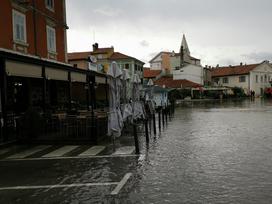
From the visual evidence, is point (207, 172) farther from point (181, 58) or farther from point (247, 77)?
point (181, 58)

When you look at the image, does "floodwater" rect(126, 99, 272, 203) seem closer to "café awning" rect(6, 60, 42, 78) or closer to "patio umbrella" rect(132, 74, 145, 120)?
"café awning" rect(6, 60, 42, 78)

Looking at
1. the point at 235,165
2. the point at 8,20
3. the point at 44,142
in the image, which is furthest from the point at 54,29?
the point at 235,165

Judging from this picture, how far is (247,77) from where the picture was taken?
93.3m

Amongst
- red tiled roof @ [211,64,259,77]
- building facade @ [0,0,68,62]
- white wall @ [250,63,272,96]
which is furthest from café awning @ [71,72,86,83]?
white wall @ [250,63,272,96]

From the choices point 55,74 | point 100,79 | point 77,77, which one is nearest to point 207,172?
point 55,74

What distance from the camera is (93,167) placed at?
10211 mm

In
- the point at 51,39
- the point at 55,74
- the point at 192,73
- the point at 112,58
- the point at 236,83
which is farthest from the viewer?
the point at 236,83

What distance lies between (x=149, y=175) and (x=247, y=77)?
8872cm

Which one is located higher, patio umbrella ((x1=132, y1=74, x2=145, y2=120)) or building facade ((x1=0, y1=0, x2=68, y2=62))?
building facade ((x1=0, y1=0, x2=68, y2=62))

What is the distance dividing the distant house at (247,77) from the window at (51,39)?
7245 centimetres

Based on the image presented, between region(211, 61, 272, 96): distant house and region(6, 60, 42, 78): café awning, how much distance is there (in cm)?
8065

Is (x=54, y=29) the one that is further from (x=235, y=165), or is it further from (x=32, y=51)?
(x=235, y=165)

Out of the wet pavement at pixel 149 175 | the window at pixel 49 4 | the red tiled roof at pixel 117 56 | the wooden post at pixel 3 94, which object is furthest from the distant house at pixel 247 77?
the wet pavement at pixel 149 175

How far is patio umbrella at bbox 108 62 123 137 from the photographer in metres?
14.5
